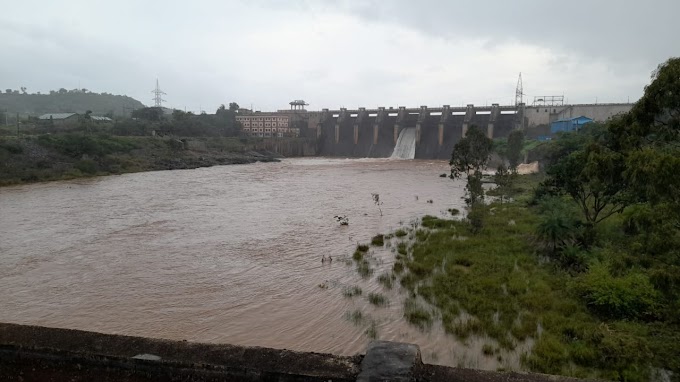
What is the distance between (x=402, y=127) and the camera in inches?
2466

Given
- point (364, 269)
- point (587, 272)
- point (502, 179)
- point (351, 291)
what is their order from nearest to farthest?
point (587, 272) < point (351, 291) < point (364, 269) < point (502, 179)

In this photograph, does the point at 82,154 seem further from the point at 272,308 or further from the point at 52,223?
the point at 272,308

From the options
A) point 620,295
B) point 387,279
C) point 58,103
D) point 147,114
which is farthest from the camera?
point 58,103

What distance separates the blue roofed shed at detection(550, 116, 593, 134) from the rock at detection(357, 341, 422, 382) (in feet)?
159

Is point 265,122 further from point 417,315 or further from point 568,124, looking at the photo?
point 417,315

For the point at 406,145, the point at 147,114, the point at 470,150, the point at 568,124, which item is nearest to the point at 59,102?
the point at 147,114

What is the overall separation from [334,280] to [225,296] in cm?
252

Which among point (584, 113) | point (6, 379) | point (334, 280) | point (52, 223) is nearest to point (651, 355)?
point (334, 280)

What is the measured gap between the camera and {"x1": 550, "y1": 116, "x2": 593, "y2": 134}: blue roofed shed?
46.3m

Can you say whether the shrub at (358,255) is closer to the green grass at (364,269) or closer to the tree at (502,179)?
the green grass at (364,269)

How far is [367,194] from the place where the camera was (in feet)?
86.5

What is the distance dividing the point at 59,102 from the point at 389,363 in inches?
5237

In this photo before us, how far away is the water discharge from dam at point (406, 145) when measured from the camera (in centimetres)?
5904

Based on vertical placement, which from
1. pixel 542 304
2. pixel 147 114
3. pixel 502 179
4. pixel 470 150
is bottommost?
pixel 542 304
